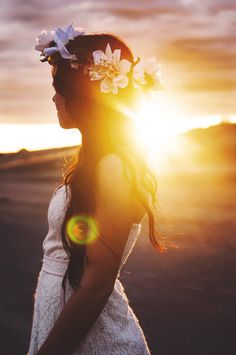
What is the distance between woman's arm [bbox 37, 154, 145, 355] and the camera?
5.15 ft

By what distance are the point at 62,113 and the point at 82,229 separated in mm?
417

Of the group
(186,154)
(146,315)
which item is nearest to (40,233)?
(146,315)

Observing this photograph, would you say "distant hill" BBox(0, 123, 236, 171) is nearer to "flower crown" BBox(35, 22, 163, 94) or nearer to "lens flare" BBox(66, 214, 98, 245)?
"flower crown" BBox(35, 22, 163, 94)

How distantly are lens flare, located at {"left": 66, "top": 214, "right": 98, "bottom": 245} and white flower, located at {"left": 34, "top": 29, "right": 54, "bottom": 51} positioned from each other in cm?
78

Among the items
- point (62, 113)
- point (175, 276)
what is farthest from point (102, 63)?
point (175, 276)

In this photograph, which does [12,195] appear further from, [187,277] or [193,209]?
[187,277]

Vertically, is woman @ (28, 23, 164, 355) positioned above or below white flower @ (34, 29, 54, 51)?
below

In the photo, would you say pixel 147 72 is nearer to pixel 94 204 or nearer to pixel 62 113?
pixel 62 113

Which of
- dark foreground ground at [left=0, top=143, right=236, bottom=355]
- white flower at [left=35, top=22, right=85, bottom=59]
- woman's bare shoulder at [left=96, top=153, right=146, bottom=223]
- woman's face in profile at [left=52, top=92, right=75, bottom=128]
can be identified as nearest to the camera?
woman's bare shoulder at [left=96, top=153, right=146, bottom=223]

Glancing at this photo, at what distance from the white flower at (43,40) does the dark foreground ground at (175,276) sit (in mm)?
3384

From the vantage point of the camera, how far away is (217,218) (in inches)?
367

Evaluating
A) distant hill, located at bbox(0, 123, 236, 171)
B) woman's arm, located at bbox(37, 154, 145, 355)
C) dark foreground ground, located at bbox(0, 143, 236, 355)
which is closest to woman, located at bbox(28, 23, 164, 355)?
woman's arm, located at bbox(37, 154, 145, 355)

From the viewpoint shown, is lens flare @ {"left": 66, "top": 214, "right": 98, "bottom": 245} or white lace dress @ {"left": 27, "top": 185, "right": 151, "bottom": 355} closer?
lens flare @ {"left": 66, "top": 214, "right": 98, "bottom": 245}

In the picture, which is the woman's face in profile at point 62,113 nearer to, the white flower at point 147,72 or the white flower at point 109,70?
the white flower at point 109,70
